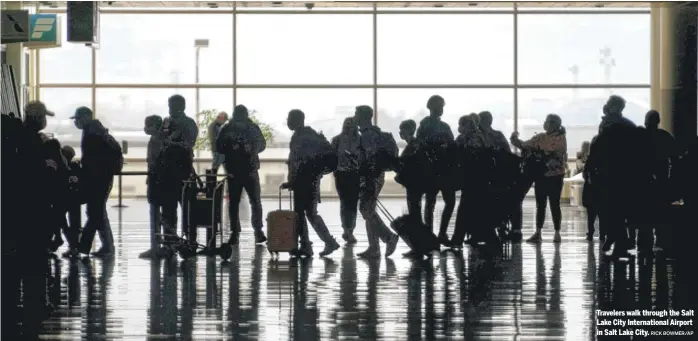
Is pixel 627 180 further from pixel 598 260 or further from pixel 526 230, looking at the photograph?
pixel 526 230

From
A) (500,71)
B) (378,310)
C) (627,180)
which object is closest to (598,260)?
(627,180)

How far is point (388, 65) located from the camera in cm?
2684

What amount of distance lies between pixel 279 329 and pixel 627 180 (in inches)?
196

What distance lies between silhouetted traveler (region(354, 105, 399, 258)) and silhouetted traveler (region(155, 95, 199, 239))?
1465 millimetres

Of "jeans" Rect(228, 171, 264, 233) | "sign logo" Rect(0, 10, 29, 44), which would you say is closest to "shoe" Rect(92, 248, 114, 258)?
"jeans" Rect(228, 171, 264, 233)

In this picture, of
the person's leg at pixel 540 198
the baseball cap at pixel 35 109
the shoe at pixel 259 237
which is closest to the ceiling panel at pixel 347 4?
the person's leg at pixel 540 198

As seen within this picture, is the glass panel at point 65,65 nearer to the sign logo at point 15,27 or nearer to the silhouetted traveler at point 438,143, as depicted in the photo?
the sign logo at point 15,27

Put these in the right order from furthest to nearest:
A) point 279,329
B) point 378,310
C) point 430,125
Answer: point 430,125 < point 378,310 < point 279,329

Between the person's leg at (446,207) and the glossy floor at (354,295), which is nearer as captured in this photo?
the glossy floor at (354,295)

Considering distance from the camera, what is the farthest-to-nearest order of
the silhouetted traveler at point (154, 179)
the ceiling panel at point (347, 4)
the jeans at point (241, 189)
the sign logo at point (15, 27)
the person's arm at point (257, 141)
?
the ceiling panel at point (347, 4)
the sign logo at point (15, 27)
the jeans at point (241, 189)
the person's arm at point (257, 141)
the silhouetted traveler at point (154, 179)

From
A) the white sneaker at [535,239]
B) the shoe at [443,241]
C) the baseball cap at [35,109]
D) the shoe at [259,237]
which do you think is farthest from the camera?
the white sneaker at [535,239]

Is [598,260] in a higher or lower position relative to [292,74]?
lower

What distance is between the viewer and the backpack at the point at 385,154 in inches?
456

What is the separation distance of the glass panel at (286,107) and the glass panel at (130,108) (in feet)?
4.63
